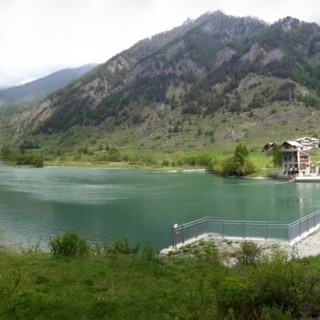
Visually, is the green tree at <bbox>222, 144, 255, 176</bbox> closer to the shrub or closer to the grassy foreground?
the grassy foreground

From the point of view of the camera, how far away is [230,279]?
470 inches

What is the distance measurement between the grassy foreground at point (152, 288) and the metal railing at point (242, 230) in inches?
430

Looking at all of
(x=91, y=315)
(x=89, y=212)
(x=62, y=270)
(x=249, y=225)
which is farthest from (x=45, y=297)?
(x=89, y=212)

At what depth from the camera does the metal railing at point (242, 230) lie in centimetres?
3412

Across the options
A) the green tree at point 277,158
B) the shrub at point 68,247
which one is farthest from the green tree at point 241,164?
the shrub at point 68,247

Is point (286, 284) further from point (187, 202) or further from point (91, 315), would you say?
point (187, 202)

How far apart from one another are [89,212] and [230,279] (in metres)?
55.5

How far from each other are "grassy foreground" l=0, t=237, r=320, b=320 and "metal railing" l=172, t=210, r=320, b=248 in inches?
430

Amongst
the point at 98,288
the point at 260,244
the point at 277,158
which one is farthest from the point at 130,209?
the point at 277,158

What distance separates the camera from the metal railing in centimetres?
3412

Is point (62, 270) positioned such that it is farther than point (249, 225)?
No

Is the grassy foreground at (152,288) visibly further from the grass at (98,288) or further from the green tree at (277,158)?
the green tree at (277,158)

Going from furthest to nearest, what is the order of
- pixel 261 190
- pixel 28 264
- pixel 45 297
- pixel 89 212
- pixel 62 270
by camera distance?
pixel 261 190 < pixel 89 212 < pixel 28 264 < pixel 62 270 < pixel 45 297

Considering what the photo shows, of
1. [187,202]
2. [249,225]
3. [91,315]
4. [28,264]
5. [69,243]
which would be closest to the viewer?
[91,315]
